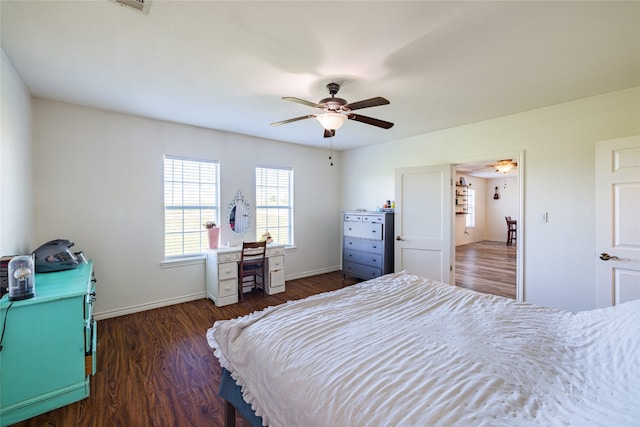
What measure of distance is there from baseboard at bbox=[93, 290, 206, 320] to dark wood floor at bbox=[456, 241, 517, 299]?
428 cm

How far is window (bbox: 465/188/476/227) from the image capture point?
9422 mm

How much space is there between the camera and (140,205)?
139 inches

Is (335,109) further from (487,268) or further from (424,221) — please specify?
(487,268)

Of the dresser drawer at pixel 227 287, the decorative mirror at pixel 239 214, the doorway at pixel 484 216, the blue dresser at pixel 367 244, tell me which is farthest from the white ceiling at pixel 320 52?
the doorway at pixel 484 216

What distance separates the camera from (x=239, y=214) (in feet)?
14.3

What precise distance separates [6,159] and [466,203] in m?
10.3

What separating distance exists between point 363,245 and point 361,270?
0.44 meters

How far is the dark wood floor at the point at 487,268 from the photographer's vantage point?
4514 mm

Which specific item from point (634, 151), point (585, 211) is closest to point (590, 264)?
point (585, 211)

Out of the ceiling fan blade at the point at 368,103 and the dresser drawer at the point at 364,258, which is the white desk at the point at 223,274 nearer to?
the dresser drawer at the point at 364,258

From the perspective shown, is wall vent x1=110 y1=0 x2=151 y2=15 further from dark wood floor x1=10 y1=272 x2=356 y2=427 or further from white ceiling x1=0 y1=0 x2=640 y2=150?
dark wood floor x1=10 y1=272 x2=356 y2=427

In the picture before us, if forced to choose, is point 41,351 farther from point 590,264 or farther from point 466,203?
point 466,203

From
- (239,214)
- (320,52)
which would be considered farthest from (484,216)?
(320,52)

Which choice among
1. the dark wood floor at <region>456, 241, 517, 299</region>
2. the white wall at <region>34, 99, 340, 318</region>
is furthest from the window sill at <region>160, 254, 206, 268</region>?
the dark wood floor at <region>456, 241, 517, 299</region>
